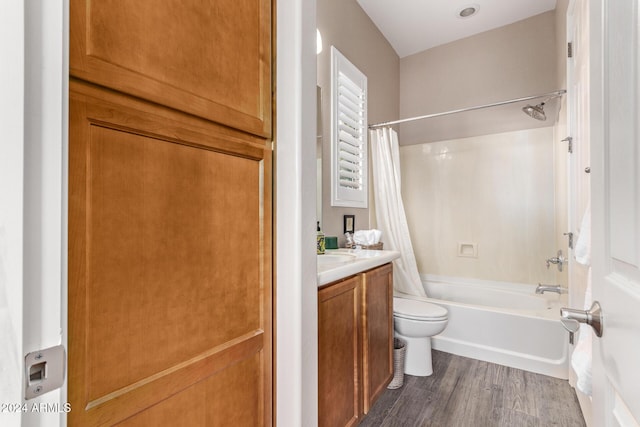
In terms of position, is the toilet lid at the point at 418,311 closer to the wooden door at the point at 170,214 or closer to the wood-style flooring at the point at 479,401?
the wood-style flooring at the point at 479,401

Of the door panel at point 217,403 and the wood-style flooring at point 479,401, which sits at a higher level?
the door panel at point 217,403

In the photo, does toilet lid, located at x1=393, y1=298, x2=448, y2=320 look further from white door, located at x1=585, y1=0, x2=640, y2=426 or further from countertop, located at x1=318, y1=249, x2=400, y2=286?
white door, located at x1=585, y1=0, x2=640, y2=426

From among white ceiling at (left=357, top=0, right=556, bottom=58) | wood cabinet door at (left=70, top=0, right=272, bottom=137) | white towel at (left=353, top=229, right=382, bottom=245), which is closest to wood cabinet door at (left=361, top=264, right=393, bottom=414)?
white towel at (left=353, top=229, right=382, bottom=245)

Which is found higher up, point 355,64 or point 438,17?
point 438,17

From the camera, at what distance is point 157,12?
0.72 meters

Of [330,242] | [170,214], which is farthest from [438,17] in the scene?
[170,214]

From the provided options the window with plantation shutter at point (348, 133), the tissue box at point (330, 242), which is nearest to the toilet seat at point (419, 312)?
the tissue box at point (330, 242)

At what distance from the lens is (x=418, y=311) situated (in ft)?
7.07

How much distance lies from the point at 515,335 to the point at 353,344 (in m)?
1.48

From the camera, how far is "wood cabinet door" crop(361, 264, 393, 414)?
1.59 meters

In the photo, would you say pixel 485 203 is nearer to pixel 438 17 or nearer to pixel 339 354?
pixel 438 17

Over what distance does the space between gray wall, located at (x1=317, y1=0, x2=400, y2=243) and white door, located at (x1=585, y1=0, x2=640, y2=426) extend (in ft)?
5.29

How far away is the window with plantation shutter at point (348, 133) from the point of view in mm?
2242

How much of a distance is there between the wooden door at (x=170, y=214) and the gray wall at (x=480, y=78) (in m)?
2.74
